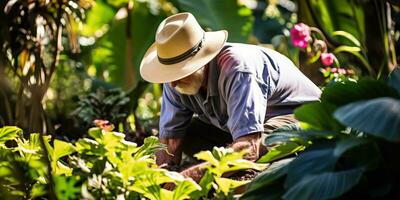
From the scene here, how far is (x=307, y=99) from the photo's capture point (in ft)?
14.1

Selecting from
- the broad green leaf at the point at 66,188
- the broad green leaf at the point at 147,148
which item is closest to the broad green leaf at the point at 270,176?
the broad green leaf at the point at 147,148

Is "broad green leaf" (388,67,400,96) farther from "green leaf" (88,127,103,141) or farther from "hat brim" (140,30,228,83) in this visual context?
"hat brim" (140,30,228,83)

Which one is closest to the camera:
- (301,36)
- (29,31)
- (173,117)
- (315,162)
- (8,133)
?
(315,162)

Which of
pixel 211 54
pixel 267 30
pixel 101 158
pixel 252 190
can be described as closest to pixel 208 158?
pixel 252 190

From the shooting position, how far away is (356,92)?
300 cm

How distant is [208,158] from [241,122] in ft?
2.60

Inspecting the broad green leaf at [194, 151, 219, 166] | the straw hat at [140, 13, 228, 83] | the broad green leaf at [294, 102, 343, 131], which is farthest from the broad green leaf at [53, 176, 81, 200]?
the straw hat at [140, 13, 228, 83]

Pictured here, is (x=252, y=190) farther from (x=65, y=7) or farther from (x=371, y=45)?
(x=371, y=45)

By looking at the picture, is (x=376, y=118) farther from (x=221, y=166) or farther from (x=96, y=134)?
(x=96, y=134)

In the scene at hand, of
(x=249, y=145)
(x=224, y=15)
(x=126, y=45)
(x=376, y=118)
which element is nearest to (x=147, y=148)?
(x=249, y=145)

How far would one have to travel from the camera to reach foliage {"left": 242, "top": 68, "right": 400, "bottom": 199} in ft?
8.70

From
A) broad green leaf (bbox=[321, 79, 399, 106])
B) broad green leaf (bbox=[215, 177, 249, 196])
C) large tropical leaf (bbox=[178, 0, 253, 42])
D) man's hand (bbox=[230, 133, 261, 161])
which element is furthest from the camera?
large tropical leaf (bbox=[178, 0, 253, 42])

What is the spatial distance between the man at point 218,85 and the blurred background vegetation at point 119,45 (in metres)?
0.61

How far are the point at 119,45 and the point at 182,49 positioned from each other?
448cm
